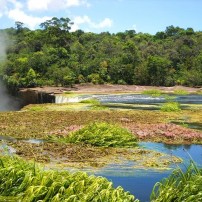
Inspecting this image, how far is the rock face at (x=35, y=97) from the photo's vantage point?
71625 mm

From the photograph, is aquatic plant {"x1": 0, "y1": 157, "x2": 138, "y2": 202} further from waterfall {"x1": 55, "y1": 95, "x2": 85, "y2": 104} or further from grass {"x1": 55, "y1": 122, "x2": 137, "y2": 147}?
waterfall {"x1": 55, "y1": 95, "x2": 85, "y2": 104}

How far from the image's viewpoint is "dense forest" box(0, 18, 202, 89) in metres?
95.6

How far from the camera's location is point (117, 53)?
379 ft

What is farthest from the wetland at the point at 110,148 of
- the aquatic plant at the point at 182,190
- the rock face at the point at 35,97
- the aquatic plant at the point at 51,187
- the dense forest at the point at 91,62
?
the dense forest at the point at 91,62

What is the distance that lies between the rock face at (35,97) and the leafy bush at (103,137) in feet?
155

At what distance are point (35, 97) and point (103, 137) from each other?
56432mm

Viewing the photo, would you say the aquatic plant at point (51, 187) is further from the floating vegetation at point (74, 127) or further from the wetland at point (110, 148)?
the floating vegetation at point (74, 127)

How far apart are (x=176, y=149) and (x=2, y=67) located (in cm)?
8139

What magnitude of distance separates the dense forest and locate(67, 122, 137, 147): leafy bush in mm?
70053

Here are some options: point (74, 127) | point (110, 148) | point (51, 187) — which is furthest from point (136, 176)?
point (74, 127)

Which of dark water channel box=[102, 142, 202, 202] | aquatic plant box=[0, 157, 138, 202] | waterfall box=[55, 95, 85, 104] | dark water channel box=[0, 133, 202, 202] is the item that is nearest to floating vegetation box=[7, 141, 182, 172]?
dark water channel box=[0, 133, 202, 202]

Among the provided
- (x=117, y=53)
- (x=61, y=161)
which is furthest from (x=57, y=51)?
(x=61, y=161)

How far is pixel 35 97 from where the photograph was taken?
76.4 meters

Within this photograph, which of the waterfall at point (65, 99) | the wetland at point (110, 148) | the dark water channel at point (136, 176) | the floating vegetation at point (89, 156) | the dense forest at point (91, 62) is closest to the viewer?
the dark water channel at point (136, 176)
